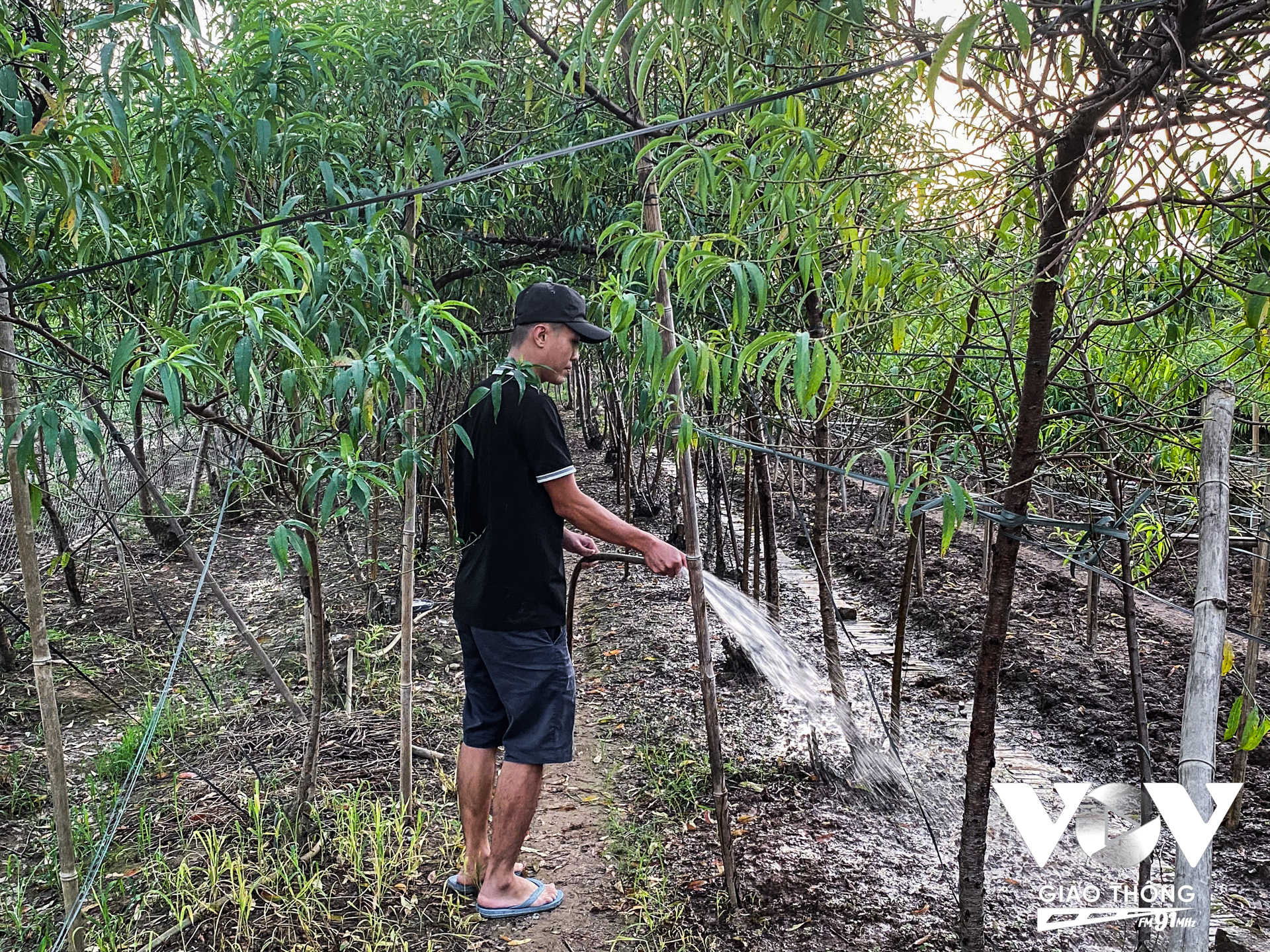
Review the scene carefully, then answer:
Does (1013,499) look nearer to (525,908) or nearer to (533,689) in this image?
(533,689)

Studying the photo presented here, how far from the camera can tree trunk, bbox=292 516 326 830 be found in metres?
2.47

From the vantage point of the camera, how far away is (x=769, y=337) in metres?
1.68

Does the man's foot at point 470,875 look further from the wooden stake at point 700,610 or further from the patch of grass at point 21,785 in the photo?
the patch of grass at point 21,785

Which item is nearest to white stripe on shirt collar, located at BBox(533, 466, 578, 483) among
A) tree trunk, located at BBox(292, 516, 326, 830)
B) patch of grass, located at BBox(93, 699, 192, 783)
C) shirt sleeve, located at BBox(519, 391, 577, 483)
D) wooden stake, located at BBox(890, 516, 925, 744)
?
shirt sleeve, located at BBox(519, 391, 577, 483)

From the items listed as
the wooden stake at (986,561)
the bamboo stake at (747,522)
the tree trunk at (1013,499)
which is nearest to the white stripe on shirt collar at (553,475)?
the tree trunk at (1013,499)

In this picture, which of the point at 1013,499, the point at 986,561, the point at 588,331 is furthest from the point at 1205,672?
the point at 986,561

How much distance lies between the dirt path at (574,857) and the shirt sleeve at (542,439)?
52.6 inches

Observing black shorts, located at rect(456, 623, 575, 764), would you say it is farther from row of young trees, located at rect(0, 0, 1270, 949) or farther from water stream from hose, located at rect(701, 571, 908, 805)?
A: water stream from hose, located at rect(701, 571, 908, 805)

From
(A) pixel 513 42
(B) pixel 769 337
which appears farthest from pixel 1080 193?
(A) pixel 513 42

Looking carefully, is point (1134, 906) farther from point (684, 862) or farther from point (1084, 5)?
point (1084, 5)

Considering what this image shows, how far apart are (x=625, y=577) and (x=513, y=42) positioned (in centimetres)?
356

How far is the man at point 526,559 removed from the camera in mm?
2455

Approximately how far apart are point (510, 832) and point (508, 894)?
0.23 metres

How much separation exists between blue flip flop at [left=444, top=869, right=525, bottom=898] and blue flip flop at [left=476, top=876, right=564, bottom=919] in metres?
0.06
